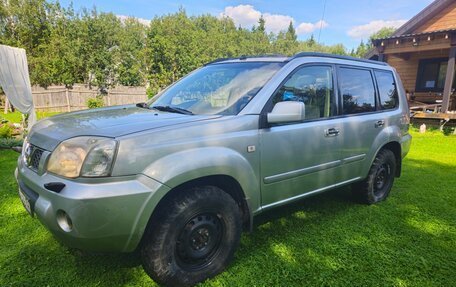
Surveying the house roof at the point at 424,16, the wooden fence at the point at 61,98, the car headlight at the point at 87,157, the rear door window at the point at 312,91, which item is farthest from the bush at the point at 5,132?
the house roof at the point at 424,16

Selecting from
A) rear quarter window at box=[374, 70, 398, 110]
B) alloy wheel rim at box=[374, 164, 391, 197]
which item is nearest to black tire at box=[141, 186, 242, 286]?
alloy wheel rim at box=[374, 164, 391, 197]

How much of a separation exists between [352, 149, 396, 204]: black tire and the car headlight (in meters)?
3.25

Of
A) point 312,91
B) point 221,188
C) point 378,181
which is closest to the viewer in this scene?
point 221,188

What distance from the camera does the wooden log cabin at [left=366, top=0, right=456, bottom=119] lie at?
10541mm

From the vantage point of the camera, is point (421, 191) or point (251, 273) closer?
point (251, 273)

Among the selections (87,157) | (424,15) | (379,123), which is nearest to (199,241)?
(87,157)

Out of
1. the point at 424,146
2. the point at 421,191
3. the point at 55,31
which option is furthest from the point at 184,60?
the point at 421,191

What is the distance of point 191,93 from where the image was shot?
3.19 m

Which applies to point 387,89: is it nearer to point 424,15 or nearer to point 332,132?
point 332,132

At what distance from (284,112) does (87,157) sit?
1549 mm

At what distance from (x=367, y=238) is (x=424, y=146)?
6.25m

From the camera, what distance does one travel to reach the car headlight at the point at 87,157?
1929 millimetres

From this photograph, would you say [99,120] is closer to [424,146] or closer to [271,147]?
[271,147]

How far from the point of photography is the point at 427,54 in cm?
1338
